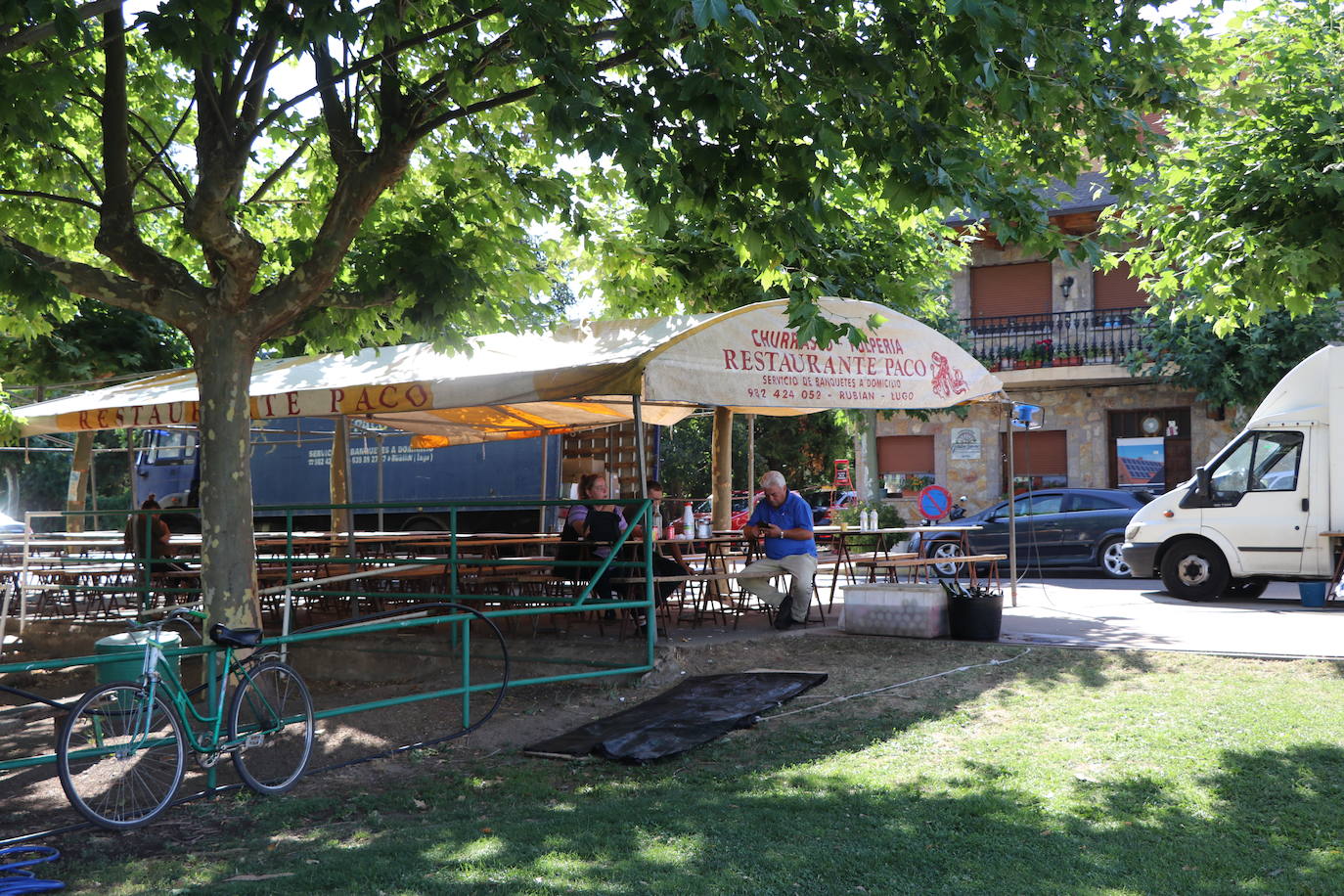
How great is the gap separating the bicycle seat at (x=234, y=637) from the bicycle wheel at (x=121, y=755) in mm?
402

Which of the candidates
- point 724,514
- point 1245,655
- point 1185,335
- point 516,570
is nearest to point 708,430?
point 1185,335

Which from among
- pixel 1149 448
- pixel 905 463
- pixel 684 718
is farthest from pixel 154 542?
pixel 1149 448

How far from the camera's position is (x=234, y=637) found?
6035mm

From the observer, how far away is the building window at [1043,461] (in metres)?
26.3

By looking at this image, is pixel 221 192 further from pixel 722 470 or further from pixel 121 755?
pixel 722 470

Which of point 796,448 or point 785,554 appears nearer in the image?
point 785,554

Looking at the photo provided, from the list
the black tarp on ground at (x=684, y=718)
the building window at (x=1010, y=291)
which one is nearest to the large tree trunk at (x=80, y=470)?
the black tarp on ground at (x=684, y=718)

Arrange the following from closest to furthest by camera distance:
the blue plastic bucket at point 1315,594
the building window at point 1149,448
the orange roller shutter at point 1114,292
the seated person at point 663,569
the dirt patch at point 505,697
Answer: the dirt patch at point 505,697, the seated person at point 663,569, the blue plastic bucket at point 1315,594, the building window at point 1149,448, the orange roller shutter at point 1114,292

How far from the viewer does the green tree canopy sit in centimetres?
643

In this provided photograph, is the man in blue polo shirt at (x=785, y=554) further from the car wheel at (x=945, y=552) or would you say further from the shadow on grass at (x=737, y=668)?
the car wheel at (x=945, y=552)

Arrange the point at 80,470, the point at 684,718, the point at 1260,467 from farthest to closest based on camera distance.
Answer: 1. the point at 80,470
2. the point at 1260,467
3. the point at 684,718

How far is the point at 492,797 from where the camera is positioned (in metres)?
6.05

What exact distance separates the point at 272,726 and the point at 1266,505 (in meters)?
11.4

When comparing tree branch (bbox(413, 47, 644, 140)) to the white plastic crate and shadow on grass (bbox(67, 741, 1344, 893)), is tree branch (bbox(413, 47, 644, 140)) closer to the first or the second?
shadow on grass (bbox(67, 741, 1344, 893))
